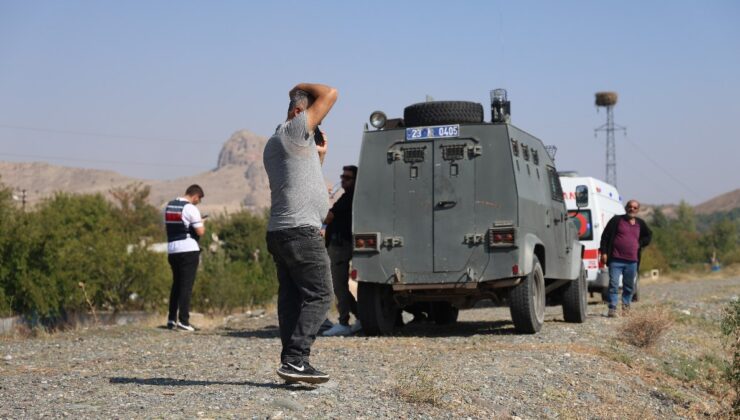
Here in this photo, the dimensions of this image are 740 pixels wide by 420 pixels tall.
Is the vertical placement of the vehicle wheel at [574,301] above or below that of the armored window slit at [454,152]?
below

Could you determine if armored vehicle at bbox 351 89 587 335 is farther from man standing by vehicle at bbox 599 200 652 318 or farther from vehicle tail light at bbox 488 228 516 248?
man standing by vehicle at bbox 599 200 652 318

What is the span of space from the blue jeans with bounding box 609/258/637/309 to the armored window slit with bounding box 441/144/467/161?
5142mm

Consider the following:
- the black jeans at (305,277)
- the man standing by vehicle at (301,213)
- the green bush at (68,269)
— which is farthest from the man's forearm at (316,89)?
the green bush at (68,269)

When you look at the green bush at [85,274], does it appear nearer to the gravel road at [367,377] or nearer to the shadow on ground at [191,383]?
the gravel road at [367,377]

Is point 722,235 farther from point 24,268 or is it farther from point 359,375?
point 359,375

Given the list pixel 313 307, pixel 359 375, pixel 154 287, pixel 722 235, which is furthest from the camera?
pixel 722 235

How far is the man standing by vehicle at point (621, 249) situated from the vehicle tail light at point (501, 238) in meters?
4.85

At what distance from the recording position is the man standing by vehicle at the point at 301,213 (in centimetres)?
729

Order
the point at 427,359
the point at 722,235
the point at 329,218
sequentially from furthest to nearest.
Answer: the point at 722,235
the point at 329,218
the point at 427,359

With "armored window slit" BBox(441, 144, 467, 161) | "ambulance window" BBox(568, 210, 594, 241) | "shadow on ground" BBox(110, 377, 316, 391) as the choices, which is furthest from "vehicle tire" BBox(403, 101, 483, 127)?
"ambulance window" BBox(568, 210, 594, 241)

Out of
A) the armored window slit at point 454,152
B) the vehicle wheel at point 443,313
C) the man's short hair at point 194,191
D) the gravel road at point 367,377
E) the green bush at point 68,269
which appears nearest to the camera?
the gravel road at point 367,377

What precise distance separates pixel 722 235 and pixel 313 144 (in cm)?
8125

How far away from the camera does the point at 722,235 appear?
83.2 m

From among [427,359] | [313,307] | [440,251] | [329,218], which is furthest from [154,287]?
[313,307]
